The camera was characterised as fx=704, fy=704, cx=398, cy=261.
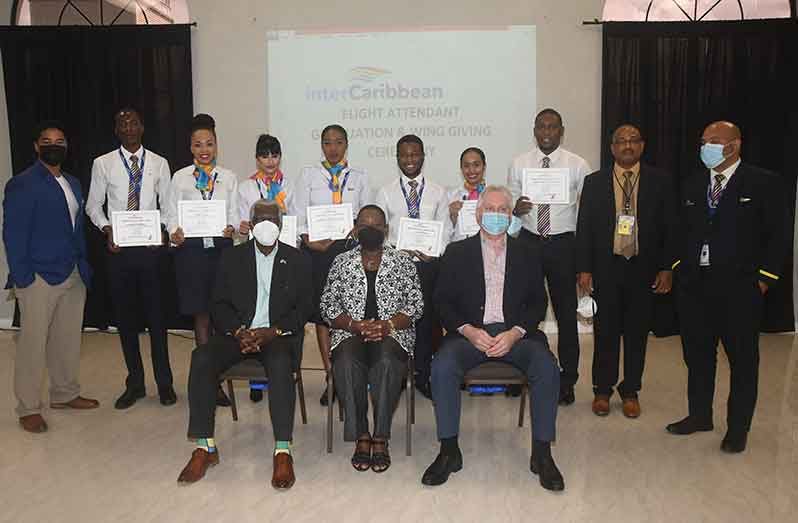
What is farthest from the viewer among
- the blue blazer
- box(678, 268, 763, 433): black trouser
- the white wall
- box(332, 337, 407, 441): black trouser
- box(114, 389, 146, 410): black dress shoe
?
the white wall

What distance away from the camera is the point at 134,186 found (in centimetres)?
469

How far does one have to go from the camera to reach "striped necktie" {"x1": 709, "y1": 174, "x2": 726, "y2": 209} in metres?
3.94

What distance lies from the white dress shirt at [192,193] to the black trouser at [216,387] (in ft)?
3.89

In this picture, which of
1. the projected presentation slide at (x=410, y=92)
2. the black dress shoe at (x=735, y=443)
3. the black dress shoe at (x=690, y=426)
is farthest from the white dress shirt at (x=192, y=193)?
the black dress shoe at (x=735, y=443)

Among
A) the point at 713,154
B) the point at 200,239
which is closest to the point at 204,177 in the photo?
the point at 200,239

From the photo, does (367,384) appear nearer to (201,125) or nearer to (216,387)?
(216,387)

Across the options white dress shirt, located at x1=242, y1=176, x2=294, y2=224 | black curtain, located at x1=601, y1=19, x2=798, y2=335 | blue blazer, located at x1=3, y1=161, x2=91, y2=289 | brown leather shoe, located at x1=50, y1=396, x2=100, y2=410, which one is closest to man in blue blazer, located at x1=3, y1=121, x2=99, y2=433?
blue blazer, located at x1=3, y1=161, x2=91, y2=289

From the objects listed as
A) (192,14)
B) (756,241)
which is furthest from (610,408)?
(192,14)

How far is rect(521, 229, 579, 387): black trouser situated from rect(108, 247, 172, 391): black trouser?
8.32ft

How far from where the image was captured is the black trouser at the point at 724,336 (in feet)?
12.6

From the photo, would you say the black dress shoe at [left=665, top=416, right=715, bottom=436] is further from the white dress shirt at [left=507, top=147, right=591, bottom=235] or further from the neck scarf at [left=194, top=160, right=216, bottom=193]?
the neck scarf at [left=194, top=160, right=216, bottom=193]

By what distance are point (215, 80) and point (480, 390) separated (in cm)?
443

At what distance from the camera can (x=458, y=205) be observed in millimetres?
4602

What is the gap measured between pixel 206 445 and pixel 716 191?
10.2ft
